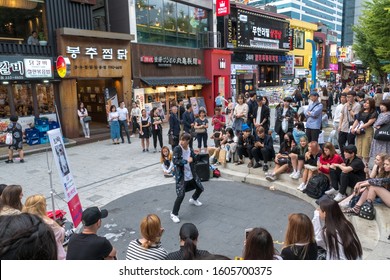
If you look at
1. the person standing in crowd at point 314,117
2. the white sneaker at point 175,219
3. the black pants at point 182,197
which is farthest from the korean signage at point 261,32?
the white sneaker at point 175,219

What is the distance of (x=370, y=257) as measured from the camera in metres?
4.36

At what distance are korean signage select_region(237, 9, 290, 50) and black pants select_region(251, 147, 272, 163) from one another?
18.2 metres

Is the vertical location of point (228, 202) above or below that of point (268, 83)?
below

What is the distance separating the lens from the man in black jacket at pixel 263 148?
8.64 metres

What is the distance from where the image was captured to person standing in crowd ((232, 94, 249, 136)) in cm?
1079

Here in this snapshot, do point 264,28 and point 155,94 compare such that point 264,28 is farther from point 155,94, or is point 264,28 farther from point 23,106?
point 23,106

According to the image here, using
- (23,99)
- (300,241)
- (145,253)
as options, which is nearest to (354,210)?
(300,241)

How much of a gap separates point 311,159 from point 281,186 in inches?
43.2

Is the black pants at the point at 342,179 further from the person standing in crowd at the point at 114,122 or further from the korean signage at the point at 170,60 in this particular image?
the korean signage at the point at 170,60

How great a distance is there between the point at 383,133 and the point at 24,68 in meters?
13.1

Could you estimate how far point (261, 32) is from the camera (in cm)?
2770

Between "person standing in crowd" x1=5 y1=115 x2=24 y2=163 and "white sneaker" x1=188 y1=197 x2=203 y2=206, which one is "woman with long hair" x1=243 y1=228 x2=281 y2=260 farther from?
"person standing in crowd" x1=5 y1=115 x2=24 y2=163

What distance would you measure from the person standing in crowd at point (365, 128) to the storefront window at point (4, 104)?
13.3m
